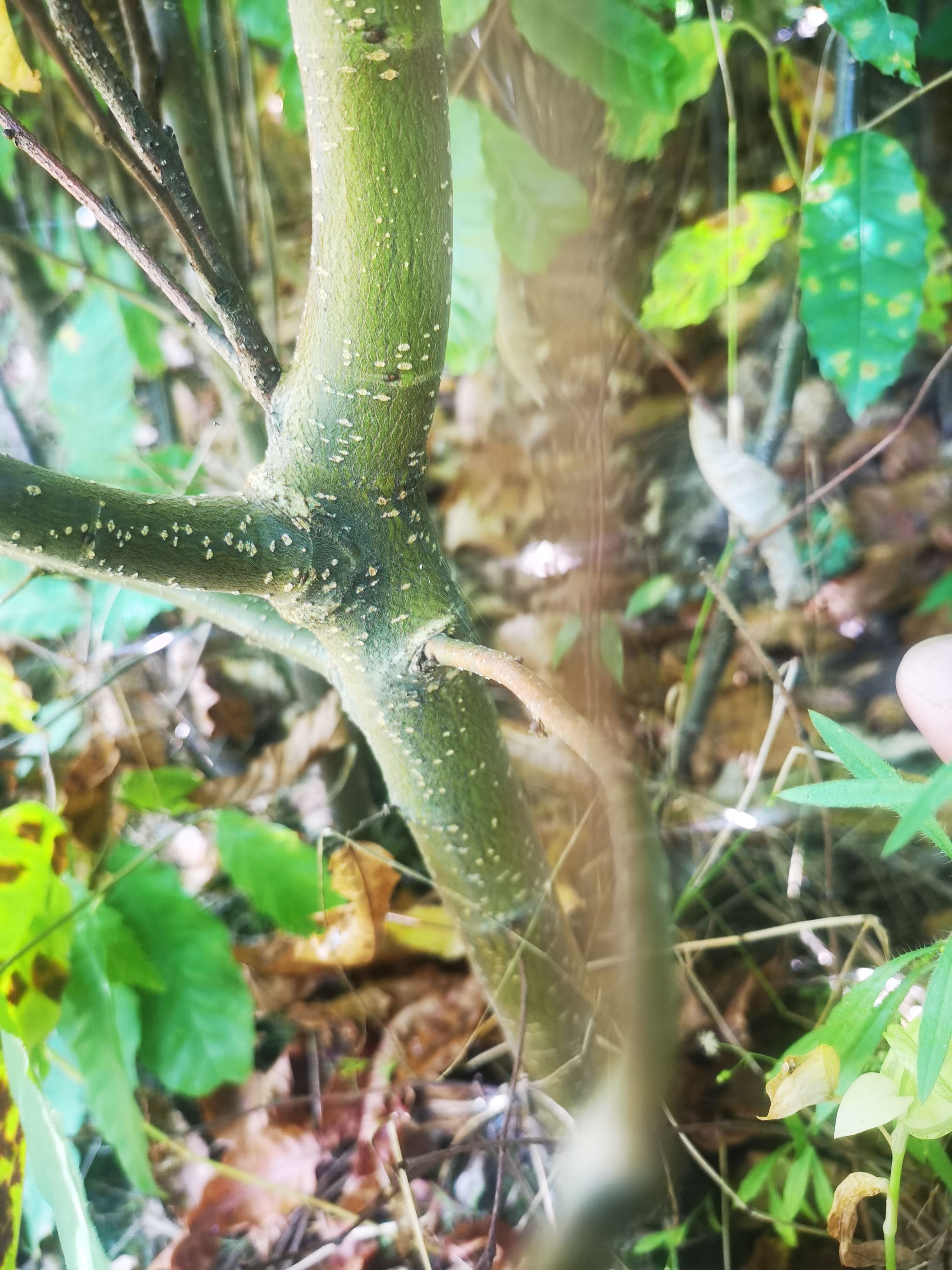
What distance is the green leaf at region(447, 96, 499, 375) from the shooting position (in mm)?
601

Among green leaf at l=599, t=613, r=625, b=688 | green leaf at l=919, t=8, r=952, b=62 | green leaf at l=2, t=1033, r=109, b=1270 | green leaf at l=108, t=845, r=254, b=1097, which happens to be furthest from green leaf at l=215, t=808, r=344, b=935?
green leaf at l=919, t=8, r=952, b=62

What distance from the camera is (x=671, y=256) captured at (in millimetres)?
810

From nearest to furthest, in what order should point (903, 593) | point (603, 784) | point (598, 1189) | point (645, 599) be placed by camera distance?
point (603, 784)
point (598, 1189)
point (645, 599)
point (903, 593)

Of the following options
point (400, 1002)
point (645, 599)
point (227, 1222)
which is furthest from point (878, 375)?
point (227, 1222)

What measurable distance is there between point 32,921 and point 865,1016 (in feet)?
1.89

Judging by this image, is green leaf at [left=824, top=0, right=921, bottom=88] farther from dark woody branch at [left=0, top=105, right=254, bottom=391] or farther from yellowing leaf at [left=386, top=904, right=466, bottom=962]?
yellowing leaf at [left=386, top=904, right=466, bottom=962]

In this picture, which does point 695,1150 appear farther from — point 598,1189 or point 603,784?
point 603,784

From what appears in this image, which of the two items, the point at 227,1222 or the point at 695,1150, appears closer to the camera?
the point at 695,1150

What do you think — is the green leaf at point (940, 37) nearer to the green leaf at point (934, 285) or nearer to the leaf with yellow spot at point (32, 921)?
the green leaf at point (934, 285)

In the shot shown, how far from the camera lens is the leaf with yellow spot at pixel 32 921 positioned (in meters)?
0.59

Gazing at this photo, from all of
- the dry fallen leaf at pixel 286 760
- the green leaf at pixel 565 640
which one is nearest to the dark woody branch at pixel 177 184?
the green leaf at pixel 565 640

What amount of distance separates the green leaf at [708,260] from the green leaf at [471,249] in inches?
9.1

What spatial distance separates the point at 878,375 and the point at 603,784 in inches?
20.1

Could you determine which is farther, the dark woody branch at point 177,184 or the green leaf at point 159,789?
the green leaf at point 159,789
